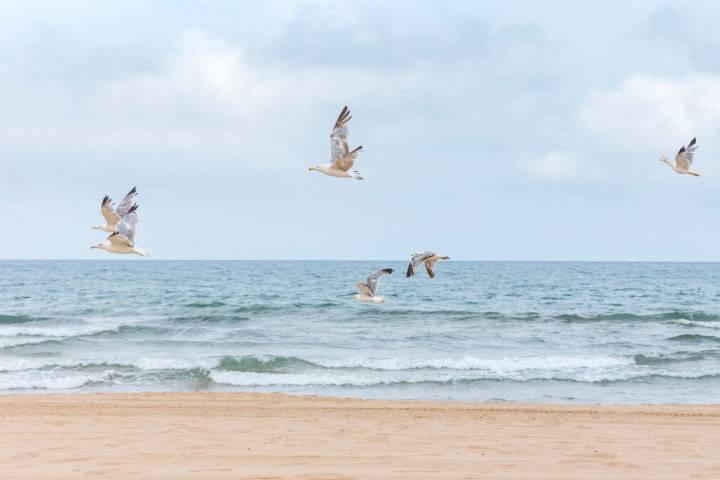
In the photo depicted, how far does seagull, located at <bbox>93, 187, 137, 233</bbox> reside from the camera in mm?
14180

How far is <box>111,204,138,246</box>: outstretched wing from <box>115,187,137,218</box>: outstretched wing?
20 cm

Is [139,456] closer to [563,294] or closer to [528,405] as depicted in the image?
[528,405]

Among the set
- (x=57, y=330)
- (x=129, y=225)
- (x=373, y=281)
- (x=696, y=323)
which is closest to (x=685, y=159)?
(x=373, y=281)

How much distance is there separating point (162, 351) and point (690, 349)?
13.3m

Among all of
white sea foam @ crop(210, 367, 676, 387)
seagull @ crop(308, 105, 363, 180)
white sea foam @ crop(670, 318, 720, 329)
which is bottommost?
white sea foam @ crop(210, 367, 676, 387)

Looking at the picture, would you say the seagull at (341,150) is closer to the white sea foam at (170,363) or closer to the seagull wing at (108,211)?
the seagull wing at (108,211)

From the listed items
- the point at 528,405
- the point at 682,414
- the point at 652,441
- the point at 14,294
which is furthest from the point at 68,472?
the point at 14,294

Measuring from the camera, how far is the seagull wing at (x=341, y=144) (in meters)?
12.5

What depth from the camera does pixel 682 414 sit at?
13.1 meters

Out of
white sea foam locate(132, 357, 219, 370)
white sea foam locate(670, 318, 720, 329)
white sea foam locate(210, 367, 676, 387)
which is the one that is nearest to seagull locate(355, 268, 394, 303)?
white sea foam locate(210, 367, 676, 387)

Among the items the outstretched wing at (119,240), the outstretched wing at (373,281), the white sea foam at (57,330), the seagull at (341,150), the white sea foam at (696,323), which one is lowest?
the white sea foam at (57,330)

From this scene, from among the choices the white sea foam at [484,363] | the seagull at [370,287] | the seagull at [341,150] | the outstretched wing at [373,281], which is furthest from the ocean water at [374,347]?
the seagull at [341,150]

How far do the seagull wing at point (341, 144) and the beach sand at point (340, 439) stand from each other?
3.72 m

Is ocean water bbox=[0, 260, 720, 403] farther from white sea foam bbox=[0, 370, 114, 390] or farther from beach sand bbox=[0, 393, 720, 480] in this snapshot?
beach sand bbox=[0, 393, 720, 480]
